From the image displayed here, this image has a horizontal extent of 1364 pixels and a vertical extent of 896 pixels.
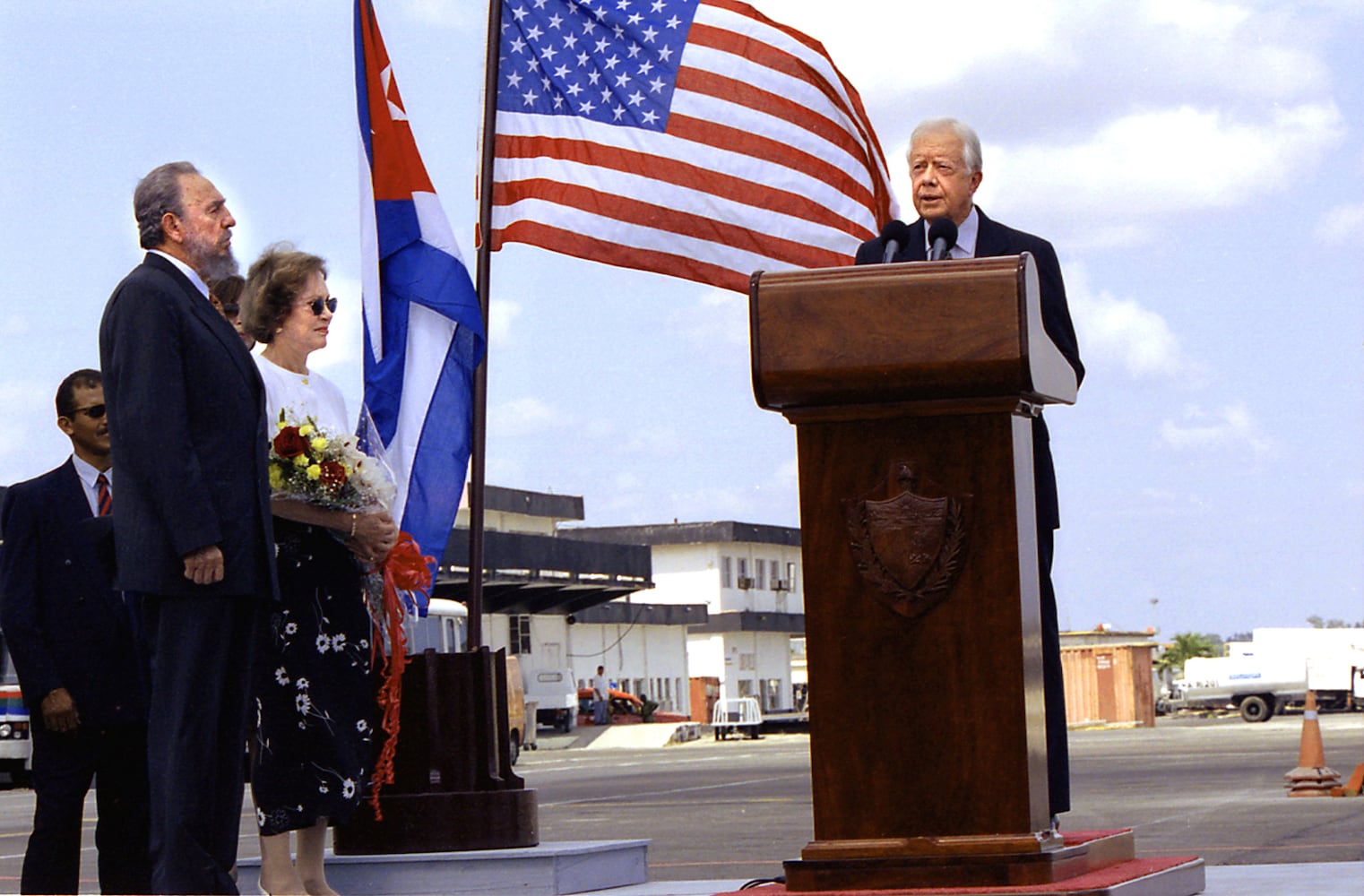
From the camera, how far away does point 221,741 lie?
430 cm

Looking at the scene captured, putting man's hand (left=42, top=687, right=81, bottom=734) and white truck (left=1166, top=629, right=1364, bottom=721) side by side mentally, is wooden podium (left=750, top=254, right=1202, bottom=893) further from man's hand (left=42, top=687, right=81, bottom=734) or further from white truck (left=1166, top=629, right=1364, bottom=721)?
white truck (left=1166, top=629, right=1364, bottom=721)

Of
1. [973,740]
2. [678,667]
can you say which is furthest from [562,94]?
[678,667]

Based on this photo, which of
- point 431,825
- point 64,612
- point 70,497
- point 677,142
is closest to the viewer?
point 64,612

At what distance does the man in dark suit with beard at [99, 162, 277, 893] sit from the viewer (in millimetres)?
4199

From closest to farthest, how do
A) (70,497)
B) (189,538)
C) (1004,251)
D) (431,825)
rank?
(189,538) < (1004,251) < (70,497) < (431,825)

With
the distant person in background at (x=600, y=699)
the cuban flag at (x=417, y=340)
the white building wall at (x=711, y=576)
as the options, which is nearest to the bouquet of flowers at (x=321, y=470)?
the cuban flag at (x=417, y=340)

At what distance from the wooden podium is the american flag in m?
4.83

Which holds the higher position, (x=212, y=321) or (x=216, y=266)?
(x=216, y=266)

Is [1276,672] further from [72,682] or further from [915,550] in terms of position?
[915,550]

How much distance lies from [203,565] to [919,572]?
1579mm

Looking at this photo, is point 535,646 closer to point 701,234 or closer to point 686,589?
point 686,589

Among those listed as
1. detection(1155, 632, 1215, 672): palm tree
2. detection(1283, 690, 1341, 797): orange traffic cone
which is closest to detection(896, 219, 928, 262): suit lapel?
detection(1283, 690, 1341, 797): orange traffic cone

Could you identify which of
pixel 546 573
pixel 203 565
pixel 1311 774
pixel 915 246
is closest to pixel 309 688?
pixel 203 565

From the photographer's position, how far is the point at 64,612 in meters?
5.41
